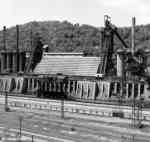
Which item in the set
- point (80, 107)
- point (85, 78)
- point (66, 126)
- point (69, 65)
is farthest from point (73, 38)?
point (66, 126)

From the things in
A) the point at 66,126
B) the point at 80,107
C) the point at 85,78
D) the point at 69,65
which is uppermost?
the point at 69,65

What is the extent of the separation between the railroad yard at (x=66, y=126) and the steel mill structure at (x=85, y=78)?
635 cm

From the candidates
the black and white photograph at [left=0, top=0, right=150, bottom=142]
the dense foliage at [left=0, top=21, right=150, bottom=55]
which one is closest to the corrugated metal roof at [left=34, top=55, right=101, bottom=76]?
the black and white photograph at [left=0, top=0, right=150, bottom=142]

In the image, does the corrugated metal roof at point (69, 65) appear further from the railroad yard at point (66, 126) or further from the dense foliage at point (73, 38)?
the dense foliage at point (73, 38)

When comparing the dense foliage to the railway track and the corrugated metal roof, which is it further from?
the railway track

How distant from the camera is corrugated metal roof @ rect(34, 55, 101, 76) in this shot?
41.8 m

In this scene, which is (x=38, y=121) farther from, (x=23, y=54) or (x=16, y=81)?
(x=23, y=54)

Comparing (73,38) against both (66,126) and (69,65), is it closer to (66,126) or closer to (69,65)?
(69,65)

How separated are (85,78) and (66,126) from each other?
1516cm

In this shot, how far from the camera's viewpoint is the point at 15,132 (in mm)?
21781

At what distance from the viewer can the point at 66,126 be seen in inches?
925

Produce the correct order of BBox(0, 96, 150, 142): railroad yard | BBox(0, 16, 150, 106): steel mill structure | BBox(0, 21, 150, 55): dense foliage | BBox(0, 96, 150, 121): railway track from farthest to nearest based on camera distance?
BBox(0, 21, 150, 55): dense foliage < BBox(0, 16, 150, 106): steel mill structure < BBox(0, 96, 150, 121): railway track < BBox(0, 96, 150, 142): railroad yard

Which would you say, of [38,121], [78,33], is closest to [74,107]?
[38,121]

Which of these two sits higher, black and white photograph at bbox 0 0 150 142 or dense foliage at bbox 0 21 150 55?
dense foliage at bbox 0 21 150 55
